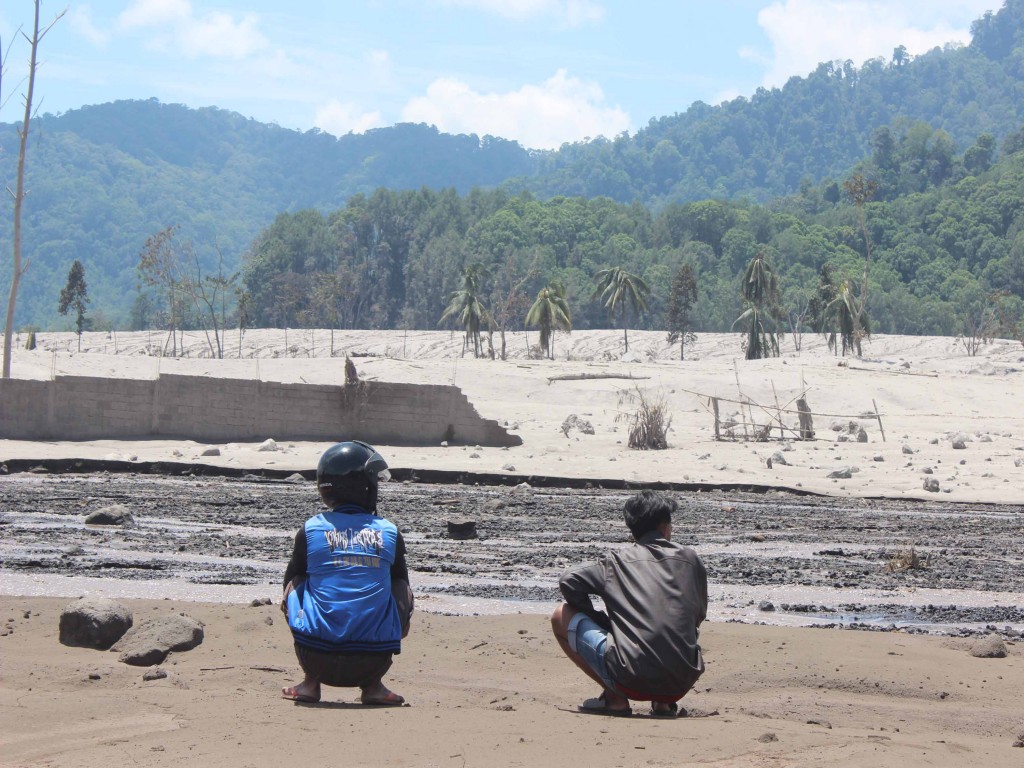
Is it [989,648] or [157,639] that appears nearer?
[157,639]

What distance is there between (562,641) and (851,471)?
13.7m

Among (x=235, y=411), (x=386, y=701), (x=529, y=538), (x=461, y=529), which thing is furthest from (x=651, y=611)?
(x=235, y=411)

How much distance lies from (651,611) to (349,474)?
1395mm

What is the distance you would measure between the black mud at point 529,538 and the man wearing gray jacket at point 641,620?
9.13 feet

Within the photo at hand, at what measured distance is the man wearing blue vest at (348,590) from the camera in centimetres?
528

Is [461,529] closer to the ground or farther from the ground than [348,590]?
closer to the ground

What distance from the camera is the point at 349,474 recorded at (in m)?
5.44

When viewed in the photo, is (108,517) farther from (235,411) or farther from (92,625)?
(235,411)

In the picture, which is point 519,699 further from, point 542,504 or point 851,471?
point 851,471

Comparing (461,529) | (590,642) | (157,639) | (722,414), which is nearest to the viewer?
(590,642)

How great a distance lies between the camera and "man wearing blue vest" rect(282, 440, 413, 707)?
5.28m

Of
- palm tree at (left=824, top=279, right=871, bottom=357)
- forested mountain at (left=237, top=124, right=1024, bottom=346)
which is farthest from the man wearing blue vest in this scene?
forested mountain at (left=237, top=124, right=1024, bottom=346)

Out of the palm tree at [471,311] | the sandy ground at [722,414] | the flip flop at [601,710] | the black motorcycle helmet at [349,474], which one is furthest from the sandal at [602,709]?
the palm tree at [471,311]

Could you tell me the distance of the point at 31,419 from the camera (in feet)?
70.4
